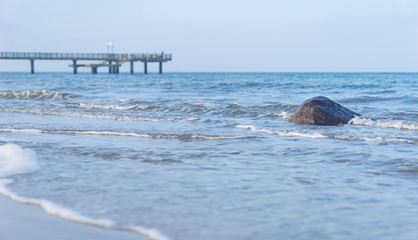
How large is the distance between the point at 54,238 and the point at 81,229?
10.0 inches

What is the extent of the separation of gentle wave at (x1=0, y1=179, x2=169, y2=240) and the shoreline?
0.15 ft

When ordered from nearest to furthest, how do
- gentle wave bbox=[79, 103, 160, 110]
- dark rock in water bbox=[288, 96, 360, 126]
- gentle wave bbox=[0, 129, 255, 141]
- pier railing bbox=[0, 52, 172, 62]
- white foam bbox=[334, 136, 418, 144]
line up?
1. white foam bbox=[334, 136, 418, 144]
2. gentle wave bbox=[0, 129, 255, 141]
3. dark rock in water bbox=[288, 96, 360, 126]
4. gentle wave bbox=[79, 103, 160, 110]
5. pier railing bbox=[0, 52, 172, 62]

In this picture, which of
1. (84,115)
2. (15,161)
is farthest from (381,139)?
(84,115)

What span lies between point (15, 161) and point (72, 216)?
7.41 feet

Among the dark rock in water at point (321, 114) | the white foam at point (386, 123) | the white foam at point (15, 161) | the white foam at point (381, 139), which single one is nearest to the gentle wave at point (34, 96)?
the dark rock in water at point (321, 114)

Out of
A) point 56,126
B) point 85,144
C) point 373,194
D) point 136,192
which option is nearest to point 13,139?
point 85,144

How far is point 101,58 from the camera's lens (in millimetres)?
84312

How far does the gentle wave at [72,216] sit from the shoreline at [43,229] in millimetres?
45

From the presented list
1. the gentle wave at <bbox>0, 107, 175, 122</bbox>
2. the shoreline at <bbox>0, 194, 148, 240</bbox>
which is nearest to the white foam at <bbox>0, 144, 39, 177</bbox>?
the shoreline at <bbox>0, 194, 148, 240</bbox>

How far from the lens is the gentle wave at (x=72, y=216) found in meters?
3.50

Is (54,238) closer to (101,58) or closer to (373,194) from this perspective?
(373,194)

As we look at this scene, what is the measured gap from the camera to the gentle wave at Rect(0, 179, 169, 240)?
350cm

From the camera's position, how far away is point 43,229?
355 cm

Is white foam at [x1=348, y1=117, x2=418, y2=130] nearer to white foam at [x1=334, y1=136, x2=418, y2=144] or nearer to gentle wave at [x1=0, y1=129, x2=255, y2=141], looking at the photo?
white foam at [x1=334, y1=136, x2=418, y2=144]
